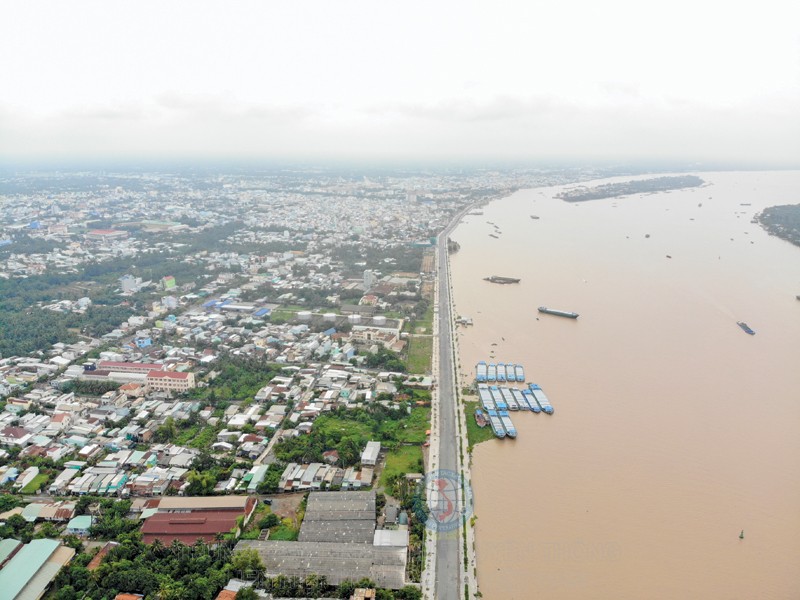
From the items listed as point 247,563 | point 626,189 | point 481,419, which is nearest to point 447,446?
point 481,419

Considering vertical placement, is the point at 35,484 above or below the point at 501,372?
below

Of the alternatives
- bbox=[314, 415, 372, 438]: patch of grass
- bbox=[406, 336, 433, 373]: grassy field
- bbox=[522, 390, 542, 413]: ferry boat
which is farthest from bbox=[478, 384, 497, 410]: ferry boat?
bbox=[314, 415, 372, 438]: patch of grass

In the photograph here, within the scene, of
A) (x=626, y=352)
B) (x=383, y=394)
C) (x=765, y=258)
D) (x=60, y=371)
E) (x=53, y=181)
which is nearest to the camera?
(x=383, y=394)

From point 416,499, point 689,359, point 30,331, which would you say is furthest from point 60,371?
point 689,359

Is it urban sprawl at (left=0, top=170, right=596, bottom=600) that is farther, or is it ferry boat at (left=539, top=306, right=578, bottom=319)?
ferry boat at (left=539, top=306, right=578, bottom=319)

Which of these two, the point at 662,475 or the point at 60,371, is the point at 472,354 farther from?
the point at 60,371

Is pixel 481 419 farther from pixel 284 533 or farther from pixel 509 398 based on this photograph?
pixel 284 533

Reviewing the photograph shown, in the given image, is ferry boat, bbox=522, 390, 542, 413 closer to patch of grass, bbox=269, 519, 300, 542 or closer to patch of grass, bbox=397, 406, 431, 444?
patch of grass, bbox=397, 406, 431, 444
